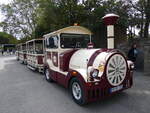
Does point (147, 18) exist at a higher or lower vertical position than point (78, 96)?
higher

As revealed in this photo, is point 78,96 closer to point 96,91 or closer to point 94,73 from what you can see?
point 96,91

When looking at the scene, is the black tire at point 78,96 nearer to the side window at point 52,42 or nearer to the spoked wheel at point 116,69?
the spoked wheel at point 116,69

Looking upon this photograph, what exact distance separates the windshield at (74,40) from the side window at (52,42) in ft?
1.05

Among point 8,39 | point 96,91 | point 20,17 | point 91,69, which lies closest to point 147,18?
point 91,69

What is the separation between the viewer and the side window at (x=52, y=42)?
4.94 m

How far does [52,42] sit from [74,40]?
3.05ft

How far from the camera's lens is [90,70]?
126 inches

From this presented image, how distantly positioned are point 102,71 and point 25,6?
23676mm

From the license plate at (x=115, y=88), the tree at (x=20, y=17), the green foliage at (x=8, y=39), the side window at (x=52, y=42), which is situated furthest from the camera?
the green foliage at (x=8, y=39)

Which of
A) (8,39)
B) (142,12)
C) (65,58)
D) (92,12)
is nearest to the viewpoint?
(65,58)

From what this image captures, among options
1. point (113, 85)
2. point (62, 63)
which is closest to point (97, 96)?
point (113, 85)

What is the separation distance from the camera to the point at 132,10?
348 inches

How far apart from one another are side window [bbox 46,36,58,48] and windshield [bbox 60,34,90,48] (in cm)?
32

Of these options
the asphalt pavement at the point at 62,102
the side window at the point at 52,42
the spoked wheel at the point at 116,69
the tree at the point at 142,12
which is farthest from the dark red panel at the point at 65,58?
the tree at the point at 142,12
